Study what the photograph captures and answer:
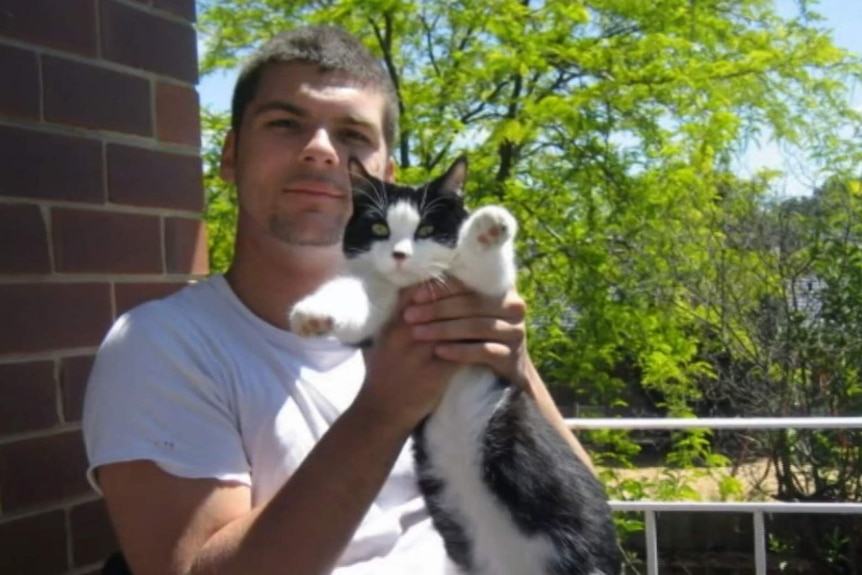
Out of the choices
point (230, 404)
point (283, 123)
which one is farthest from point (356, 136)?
point (230, 404)

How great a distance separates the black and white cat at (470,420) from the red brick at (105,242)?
44 centimetres

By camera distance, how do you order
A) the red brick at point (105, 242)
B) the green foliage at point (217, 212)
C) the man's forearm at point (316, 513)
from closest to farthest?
the man's forearm at point (316, 513), the red brick at point (105, 242), the green foliage at point (217, 212)

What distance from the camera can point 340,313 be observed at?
1.49 m

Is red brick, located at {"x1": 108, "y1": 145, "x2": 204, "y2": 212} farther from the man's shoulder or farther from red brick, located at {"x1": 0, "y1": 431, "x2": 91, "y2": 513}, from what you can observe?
red brick, located at {"x1": 0, "y1": 431, "x2": 91, "y2": 513}

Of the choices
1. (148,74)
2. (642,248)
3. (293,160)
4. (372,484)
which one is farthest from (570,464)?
(642,248)

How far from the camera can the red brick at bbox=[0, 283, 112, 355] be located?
147 centimetres

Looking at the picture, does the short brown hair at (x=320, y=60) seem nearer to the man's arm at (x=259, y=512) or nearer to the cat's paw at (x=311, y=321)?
the cat's paw at (x=311, y=321)

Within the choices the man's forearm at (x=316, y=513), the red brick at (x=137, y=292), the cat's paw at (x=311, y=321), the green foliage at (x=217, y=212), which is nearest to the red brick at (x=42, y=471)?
the red brick at (x=137, y=292)

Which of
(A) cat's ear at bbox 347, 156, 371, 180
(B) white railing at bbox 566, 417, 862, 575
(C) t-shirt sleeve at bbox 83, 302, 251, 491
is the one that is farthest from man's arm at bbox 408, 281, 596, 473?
(B) white railing at bbox 566, 417, 862, 575

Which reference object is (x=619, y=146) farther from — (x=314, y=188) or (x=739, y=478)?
(x=314, y=188)

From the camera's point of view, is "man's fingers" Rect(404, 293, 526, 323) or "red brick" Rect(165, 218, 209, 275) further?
"red brick" Rect(165, 218, 209, 275)

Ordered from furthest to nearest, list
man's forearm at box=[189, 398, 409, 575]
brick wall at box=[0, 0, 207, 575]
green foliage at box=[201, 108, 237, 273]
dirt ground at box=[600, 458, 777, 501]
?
dirt ground at box=[600, 458, 777, 501], green foliage at box=[201, 108, 237, 273], brick wall at box=[0, 0, 207, 575], man's forearm at box=[189, 398, 409, 575]

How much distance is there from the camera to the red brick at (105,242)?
1.59m

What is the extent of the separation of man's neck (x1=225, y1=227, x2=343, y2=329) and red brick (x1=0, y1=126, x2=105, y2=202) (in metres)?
0.30
